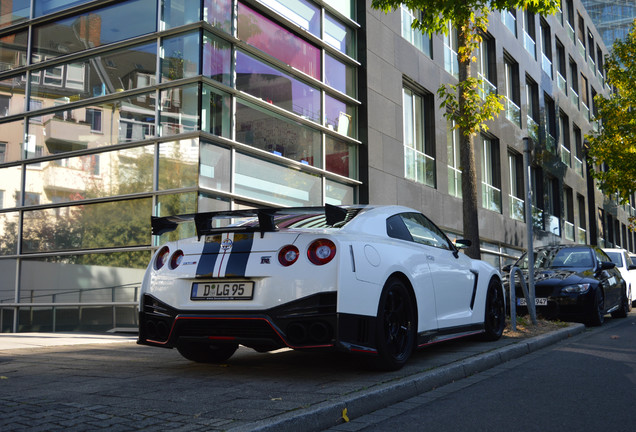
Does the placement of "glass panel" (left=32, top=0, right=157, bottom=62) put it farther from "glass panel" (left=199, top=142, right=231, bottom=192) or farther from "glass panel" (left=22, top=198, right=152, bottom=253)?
"glass panel" (left=22, top=198, right=152, bottom=253)

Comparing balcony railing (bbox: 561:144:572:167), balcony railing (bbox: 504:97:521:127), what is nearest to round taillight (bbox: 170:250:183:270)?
balcony railing (bbox: 504:97:521:127)

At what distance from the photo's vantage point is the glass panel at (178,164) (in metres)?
10.6

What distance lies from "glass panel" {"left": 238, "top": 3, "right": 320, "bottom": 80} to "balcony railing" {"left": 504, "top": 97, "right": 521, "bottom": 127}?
1169 centimetres

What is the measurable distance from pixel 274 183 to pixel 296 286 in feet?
26.0

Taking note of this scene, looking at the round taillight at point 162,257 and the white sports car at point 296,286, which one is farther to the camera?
the round taillight at point 162,257

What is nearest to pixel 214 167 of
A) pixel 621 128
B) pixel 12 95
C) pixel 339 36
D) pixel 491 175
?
pixel 12 95

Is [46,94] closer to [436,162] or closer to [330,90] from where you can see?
[330,90]

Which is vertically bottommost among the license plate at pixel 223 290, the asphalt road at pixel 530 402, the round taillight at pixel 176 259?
the asphalt road at pixel 530 402

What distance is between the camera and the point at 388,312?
5.16 meters

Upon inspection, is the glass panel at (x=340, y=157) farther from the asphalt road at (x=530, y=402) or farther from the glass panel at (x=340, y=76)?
the asphalt road at (x=530, y=402)

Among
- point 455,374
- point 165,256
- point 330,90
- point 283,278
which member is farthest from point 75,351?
point 330,90

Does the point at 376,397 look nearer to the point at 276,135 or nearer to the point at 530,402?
the point at 530,402

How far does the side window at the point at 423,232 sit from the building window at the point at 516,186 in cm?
1759

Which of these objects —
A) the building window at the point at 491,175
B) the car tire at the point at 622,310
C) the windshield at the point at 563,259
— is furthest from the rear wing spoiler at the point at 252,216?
the building window at the point at 491,175
